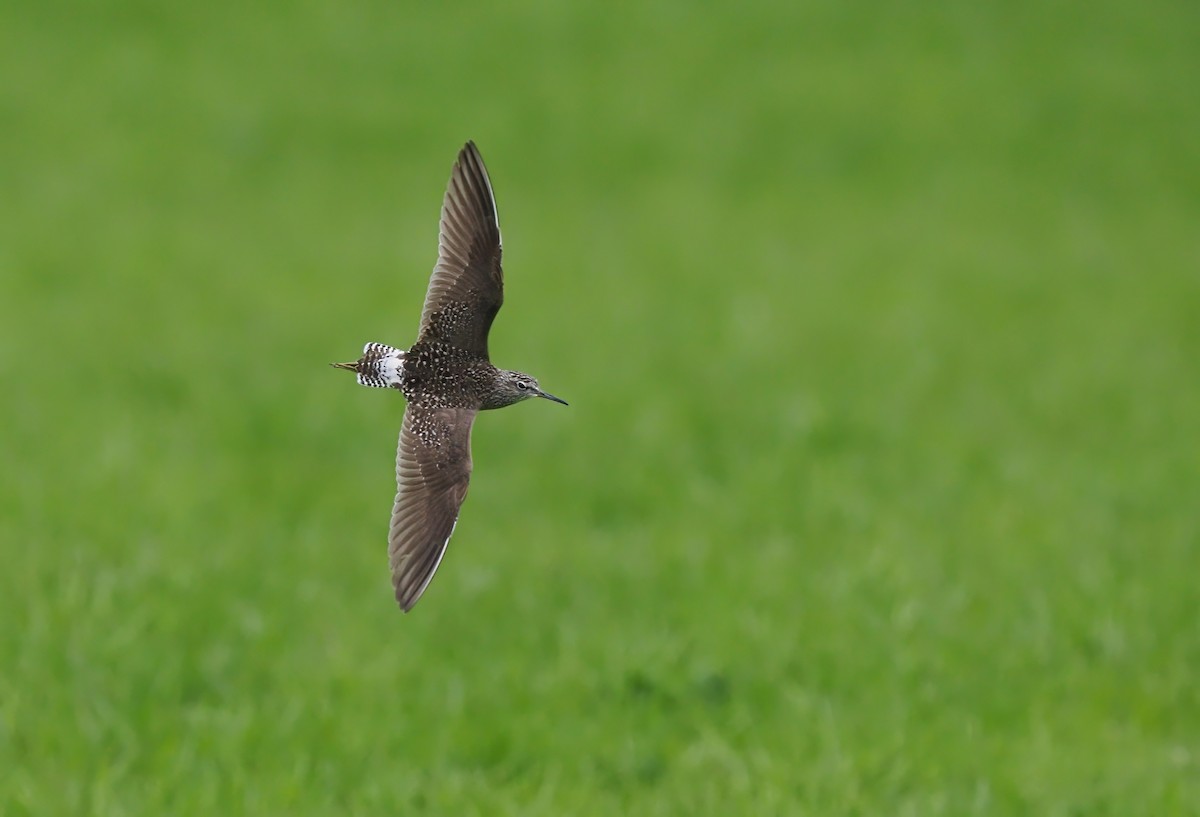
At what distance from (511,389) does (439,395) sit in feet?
0.40

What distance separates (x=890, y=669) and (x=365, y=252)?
7949 mm

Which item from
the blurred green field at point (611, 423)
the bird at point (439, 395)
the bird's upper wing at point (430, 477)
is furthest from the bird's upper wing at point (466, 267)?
the blurred green field at point (611, 423)

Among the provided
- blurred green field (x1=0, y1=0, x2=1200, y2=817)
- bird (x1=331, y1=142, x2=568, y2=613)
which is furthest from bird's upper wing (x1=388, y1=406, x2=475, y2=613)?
blurred green field (x1=0, y1=0, x2=1200, y2=817)

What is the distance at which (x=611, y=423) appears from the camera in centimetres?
1088

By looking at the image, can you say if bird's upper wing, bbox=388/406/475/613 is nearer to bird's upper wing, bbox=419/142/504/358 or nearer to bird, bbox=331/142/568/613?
bird, bbox=331/142/568/613

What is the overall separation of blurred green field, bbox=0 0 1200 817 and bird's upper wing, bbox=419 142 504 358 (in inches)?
135

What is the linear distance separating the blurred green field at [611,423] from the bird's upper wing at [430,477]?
11.5 ft

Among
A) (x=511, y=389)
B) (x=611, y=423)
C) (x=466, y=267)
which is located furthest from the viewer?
(x=611, y=423)

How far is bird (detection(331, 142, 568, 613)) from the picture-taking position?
1.94m

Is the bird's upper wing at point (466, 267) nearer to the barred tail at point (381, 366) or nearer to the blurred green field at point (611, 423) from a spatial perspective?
the barred tail at point (381, 366)

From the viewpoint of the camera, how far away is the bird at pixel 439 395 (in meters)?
1.94

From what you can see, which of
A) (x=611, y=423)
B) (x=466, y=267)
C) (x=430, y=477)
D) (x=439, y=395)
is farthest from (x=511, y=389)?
(x=611, y=423)

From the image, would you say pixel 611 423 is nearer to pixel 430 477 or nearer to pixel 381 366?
pixel 430 477

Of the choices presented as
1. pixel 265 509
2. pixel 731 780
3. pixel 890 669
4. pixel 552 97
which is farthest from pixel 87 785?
pixel 552 97
